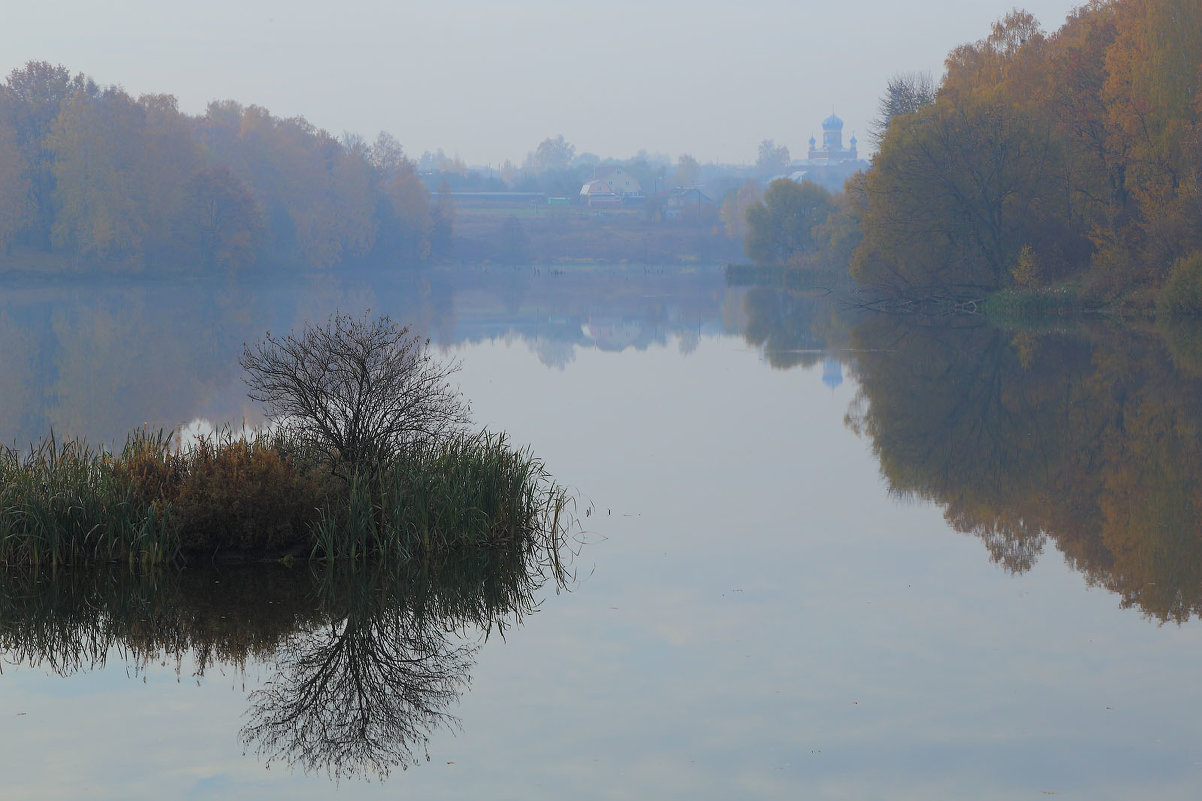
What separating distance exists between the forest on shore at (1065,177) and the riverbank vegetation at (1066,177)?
0.05 metres

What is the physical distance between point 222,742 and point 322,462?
469 cm

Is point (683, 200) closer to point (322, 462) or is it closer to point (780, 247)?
point (780, 247)

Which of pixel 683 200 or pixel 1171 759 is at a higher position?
pixel 683 200

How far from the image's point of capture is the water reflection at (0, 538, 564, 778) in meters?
6.92

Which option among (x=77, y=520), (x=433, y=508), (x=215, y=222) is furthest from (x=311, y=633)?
(x=215, y=222)

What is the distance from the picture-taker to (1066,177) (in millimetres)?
46594

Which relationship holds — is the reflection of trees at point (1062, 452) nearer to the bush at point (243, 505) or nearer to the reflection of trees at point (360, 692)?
the reflection of trees at point (360, 692)

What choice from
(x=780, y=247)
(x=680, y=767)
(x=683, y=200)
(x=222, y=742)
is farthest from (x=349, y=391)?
(x=683, y=200)

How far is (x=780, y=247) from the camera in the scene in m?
86.4

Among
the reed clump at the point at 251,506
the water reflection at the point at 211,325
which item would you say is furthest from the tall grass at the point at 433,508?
the water reflection at the point at 211,325

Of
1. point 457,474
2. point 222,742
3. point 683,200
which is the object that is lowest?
point 222,742

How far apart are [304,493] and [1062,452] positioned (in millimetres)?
9683

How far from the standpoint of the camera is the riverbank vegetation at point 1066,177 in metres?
43.3

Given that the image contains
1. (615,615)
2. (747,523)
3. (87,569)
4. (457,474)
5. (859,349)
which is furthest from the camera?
(859,349)
